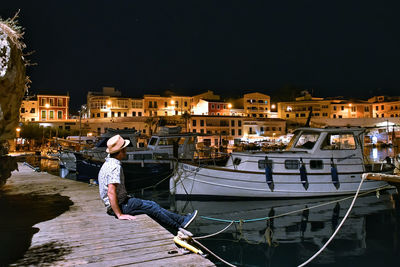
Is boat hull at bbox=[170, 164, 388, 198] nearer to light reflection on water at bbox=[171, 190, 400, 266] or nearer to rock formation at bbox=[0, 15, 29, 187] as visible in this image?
light reflection on water at bbox=[171, 190, 400, 266]

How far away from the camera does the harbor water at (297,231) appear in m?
8.82

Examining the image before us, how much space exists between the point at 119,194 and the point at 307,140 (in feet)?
46.1

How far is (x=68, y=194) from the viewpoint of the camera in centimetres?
905

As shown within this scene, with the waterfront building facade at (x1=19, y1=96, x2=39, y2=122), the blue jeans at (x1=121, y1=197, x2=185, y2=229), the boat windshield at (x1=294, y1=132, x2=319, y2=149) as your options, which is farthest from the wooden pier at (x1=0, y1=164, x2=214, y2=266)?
the waterfront building facade at (x1=19, y1=96, x2=39, y2=122)

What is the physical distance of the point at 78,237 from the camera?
16.9ft

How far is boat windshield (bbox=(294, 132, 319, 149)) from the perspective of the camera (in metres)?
16.3

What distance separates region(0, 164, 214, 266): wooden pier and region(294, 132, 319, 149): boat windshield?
1218cm

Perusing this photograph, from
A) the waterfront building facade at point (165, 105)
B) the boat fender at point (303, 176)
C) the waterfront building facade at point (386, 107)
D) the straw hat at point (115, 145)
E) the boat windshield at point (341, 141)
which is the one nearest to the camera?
the straw hat at point (115, 145)

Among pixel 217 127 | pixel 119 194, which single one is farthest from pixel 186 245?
pixel 217 127

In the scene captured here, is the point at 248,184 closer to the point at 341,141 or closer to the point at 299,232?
the point at 299,232

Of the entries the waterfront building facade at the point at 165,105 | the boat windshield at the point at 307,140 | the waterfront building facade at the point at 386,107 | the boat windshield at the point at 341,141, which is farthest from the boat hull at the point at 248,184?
the waterfront building facade at the point at 386,107

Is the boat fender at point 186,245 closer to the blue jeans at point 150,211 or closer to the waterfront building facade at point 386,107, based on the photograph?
the blue jeans at point 150,211

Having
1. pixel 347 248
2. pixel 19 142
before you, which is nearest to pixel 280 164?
pixel 347 248

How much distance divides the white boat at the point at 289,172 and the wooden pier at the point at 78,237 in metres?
7.89
